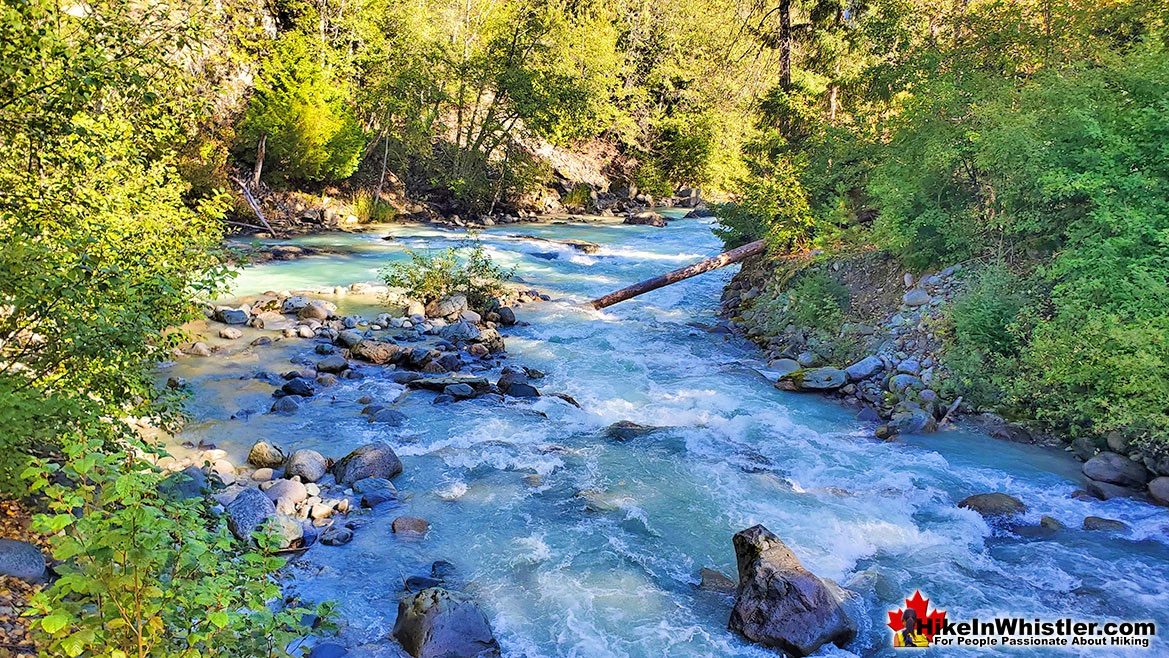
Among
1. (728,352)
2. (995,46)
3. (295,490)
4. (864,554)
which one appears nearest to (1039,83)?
(995,46)

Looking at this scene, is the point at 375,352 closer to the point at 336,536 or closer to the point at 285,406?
the point at 285,406

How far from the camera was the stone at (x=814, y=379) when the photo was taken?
11.6 metres

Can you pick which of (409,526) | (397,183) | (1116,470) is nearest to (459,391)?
(409,526)

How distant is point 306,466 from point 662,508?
163 inches

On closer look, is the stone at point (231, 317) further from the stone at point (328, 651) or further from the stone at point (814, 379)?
the stone at point (328, 651)

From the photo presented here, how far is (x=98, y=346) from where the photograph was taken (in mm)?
4957

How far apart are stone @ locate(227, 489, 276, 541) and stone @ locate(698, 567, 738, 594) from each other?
4.17 m

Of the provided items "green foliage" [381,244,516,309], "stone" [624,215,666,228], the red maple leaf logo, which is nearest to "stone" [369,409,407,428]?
"green foliage" [381,244,516,309]

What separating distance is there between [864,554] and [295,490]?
597 centimetres

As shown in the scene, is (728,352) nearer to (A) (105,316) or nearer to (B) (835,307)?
(B) (835,307)

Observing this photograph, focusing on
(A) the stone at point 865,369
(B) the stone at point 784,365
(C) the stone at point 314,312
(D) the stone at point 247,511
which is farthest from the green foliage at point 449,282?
(D) the stone at point 247,511

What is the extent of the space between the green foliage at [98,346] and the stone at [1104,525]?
309 inches

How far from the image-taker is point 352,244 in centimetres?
2453

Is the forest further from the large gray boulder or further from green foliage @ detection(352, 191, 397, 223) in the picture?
the large gray boulder
